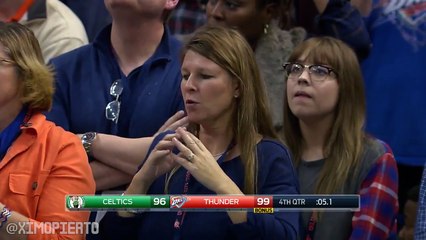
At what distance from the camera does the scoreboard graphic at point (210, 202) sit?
12.5 feet

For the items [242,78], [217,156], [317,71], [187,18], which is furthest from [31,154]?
[187,18]

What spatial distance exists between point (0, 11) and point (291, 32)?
150 cm

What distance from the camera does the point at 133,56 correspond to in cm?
498

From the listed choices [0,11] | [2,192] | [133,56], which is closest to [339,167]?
[133,56]

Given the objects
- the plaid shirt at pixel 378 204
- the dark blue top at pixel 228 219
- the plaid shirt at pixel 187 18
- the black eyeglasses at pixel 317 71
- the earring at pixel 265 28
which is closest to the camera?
the dark blue top at pixel 228 219

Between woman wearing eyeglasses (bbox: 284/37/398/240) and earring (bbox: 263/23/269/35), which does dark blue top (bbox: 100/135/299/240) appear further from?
earring (bbox: 263/23/269/35)

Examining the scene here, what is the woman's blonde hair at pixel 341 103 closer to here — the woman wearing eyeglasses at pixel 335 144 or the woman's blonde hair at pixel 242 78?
the woman wearing eyeglasses at pixel 335 144

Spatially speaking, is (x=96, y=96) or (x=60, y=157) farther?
(x=96, y=96)

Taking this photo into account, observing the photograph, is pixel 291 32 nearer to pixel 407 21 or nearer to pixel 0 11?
pixel 407 21

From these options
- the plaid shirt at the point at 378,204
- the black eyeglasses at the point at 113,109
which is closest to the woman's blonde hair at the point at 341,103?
the plaid shirt at the point at 378,204

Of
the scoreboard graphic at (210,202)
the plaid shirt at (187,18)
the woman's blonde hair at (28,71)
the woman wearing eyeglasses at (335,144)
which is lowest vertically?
the plaid shirt at (187,18)

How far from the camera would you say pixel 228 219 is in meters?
4.01

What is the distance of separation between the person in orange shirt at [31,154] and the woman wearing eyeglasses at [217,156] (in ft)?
0.90

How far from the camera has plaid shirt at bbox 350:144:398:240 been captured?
4586mm
